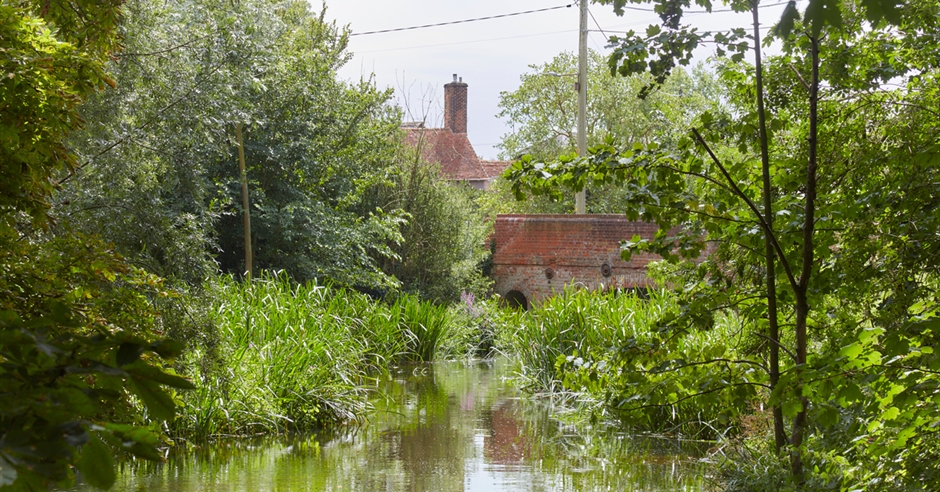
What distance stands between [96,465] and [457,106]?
32.6 metres

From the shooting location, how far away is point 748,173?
11.7ft

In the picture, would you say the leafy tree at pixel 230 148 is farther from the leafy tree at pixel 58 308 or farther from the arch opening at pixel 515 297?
the arch opening at pixel 515 297

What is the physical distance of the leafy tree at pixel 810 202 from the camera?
304 cm

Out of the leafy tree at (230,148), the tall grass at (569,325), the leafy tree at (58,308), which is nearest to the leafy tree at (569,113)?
the leafy tree at (230,148)

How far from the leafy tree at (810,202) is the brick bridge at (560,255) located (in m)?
12.3

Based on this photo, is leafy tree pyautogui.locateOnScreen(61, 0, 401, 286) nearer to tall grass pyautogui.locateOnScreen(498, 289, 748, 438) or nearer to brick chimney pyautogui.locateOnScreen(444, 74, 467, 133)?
tall grass pyautogui.locateOnScreen(498, 289, 748, 438)

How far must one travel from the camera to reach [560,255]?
17203mm

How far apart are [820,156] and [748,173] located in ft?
1.14

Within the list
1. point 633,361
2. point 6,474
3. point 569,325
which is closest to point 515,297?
point 569,325

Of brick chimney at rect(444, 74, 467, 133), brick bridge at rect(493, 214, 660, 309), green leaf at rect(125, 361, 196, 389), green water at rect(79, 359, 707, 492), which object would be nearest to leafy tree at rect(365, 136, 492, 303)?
brick bridge at rect(493, 214, 660, 309)

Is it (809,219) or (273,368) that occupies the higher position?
(809,219)

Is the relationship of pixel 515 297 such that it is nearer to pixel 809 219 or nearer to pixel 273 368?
pixel 273 368

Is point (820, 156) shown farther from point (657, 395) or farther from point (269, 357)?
point (269, 357)

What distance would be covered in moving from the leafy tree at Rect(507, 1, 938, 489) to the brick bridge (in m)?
12.3
